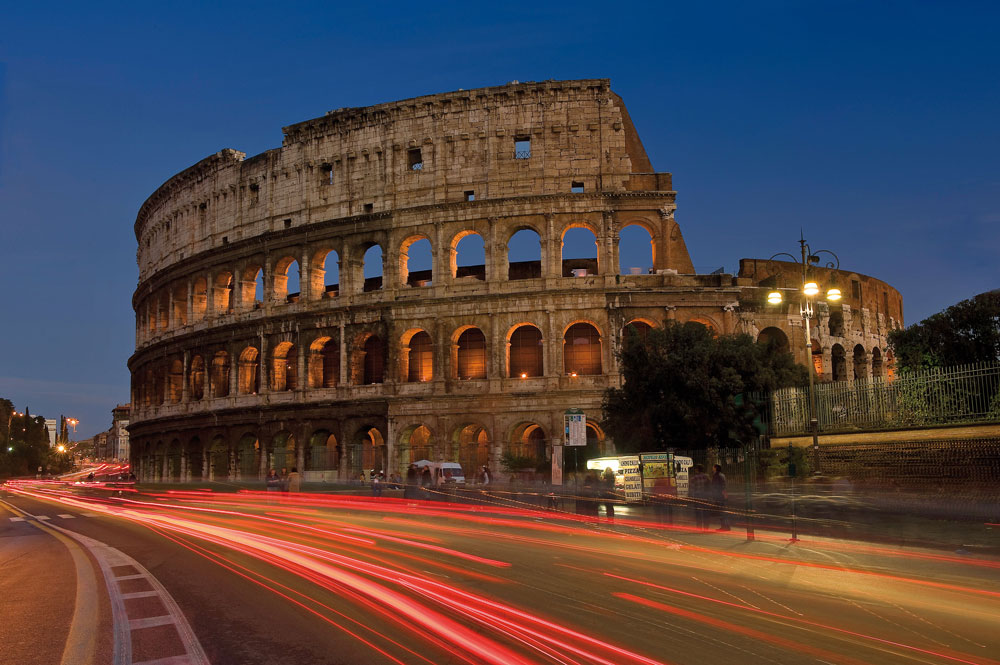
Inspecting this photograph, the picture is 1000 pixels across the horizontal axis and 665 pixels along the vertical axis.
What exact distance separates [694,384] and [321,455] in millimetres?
19259

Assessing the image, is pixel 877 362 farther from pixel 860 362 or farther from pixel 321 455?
pixel 321 455

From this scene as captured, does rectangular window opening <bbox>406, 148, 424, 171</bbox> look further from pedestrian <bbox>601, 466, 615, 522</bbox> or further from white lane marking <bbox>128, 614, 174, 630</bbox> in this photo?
white lane marking <bbox>128, 614, 174, 630</bbox>

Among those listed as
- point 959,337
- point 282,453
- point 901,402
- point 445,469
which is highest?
point 959,337

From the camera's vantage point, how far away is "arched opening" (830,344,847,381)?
126 feet

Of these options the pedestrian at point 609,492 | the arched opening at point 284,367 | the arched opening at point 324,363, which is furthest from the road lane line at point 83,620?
the arched opening at point 284,367

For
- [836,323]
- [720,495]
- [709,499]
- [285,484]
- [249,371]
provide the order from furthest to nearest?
[249,371] < [836,323] < [285,484] < [709,499] < [720,495]

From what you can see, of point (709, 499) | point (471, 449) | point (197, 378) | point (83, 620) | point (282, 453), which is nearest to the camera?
point (83, 620)

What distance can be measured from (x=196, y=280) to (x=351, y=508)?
27502 mm

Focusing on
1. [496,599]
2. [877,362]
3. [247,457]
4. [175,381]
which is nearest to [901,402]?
[496,599]

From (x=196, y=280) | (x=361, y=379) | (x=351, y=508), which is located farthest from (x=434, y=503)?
(x=196, y=280)

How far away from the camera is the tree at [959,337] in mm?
27859

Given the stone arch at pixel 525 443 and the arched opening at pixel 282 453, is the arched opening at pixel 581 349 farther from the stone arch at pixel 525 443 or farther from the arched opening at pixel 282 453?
the arched opening at pixel 282 453

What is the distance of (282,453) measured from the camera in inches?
1544

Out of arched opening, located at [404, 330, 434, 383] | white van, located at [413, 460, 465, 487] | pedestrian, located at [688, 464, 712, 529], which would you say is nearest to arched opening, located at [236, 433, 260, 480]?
arched opening, located at [404, 330, 434, 383]
